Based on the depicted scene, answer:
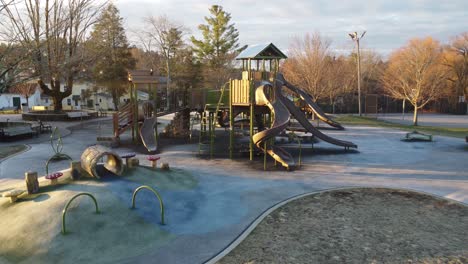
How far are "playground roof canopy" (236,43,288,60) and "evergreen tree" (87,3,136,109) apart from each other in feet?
119

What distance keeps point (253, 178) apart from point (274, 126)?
279cm

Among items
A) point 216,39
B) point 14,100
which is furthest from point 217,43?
point 14,100

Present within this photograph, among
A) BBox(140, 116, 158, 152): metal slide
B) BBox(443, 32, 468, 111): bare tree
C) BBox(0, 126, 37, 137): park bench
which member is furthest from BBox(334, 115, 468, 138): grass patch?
BBox(443, 32, 468, 111): bare tree

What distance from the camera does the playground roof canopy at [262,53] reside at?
18.2m

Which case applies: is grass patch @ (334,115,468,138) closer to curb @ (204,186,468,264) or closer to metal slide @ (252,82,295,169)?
metal slide @ (252,82,295,169)

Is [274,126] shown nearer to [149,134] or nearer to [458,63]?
[149,134]

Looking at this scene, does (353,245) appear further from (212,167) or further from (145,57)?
(145,57)

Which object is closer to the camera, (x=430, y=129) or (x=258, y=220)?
(x=258, y=220)

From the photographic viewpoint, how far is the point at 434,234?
8.88 m

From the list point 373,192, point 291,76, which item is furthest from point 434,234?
point 291,76

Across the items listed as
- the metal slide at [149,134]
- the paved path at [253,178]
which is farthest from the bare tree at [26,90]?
the metal slide at [149,134]

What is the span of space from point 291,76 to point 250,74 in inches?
1143

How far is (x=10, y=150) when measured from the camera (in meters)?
20.3

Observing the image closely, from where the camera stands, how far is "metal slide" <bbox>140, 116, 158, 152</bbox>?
67.3ft
